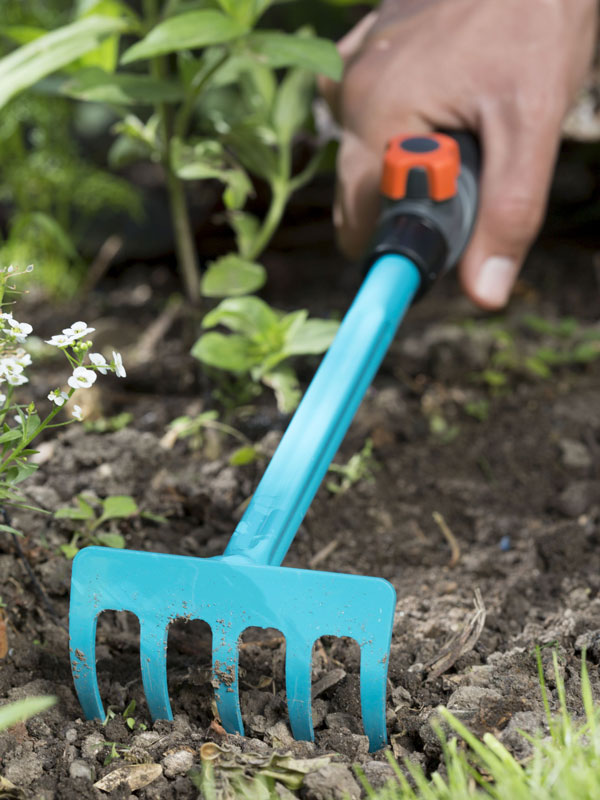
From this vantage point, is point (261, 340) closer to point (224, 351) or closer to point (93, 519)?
point (224, 351)

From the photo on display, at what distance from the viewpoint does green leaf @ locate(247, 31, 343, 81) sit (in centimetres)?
136

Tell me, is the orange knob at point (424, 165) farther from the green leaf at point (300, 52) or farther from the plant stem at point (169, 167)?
the plant stem at point (169, 167)

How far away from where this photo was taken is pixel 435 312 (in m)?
2.23

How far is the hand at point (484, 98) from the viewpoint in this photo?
1518 millimetres

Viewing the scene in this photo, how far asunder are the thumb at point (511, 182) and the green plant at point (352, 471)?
463 mm

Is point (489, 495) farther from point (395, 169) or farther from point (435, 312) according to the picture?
point (435, 312)

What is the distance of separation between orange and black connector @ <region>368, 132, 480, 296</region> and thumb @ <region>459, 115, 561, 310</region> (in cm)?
6

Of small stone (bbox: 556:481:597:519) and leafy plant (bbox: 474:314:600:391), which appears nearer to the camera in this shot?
small stone (bbox: 556:481:597:519)

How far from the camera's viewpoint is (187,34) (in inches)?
51.4

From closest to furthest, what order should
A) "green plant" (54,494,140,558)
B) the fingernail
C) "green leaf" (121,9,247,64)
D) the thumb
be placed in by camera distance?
1. "green plant" (54,494,140,558)
2. "green leaf" (121,9,247,64)
3. the thumb
4. the fingernail

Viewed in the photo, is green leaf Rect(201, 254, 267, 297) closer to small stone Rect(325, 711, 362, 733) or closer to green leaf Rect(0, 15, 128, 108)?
green leaf Rect(0, 15, 128, 108)

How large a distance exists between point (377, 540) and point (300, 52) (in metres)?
0.88

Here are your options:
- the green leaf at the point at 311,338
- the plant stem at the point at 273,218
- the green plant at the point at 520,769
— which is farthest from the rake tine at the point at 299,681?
the plant stem at the point at 273,218

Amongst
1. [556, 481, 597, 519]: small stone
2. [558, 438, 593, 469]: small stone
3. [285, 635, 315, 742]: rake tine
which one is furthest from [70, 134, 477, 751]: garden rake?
[558, 438, 593, 469]: small stone
